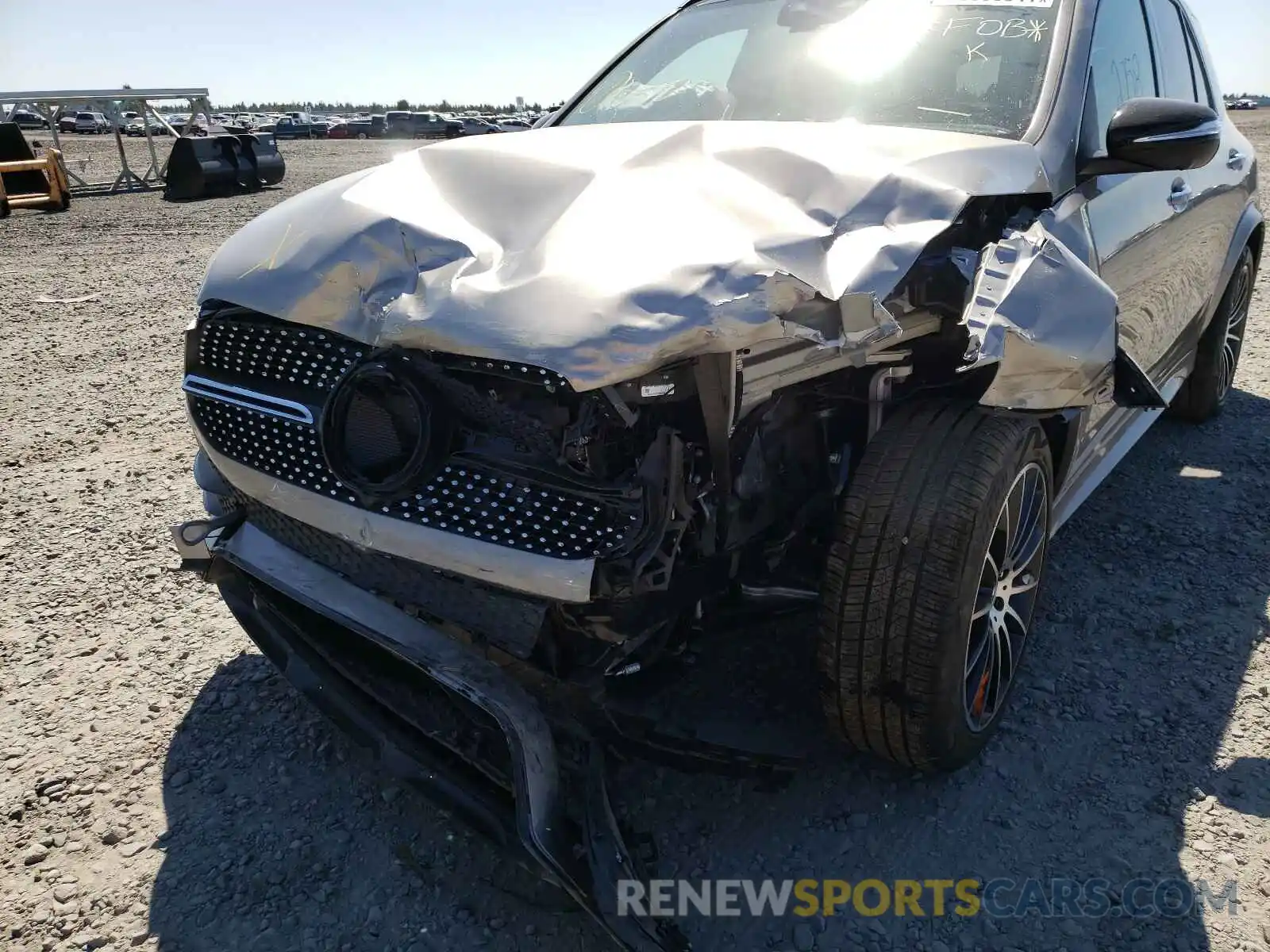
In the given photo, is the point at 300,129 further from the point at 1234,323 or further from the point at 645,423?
the point at 645,423

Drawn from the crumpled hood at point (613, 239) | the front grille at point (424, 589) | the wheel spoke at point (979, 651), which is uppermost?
the crumpled hood at point (613, 239)

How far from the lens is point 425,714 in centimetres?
203

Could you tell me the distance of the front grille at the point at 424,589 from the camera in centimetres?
182

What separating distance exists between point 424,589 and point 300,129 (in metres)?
51.9

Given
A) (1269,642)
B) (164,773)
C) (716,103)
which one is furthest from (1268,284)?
(164,773)

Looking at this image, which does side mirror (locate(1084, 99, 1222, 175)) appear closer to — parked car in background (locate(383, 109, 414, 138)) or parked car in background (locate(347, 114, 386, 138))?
parked car in background (locate(383, 109, 414, 138))

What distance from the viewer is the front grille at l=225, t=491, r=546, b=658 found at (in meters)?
1.82

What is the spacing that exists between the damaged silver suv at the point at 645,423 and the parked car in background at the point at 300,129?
5078cm

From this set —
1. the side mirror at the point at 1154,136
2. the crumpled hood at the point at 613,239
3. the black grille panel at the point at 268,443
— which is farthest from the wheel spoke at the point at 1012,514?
the black grille panel at the point at 268,443

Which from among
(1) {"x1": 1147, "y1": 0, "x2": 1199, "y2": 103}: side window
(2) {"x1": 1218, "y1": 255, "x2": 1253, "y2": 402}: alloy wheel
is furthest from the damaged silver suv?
(2) {"x1": 1218, "y1": 255, "x2": 1253, "y2": 402}: alloy wheel

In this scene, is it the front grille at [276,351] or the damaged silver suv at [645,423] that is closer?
the damaged silver suv at [645,423]

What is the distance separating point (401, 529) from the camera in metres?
1.83

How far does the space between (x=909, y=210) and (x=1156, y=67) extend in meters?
2.31

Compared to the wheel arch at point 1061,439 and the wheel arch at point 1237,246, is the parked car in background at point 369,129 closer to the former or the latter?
the wheel arch at point 1237,246
